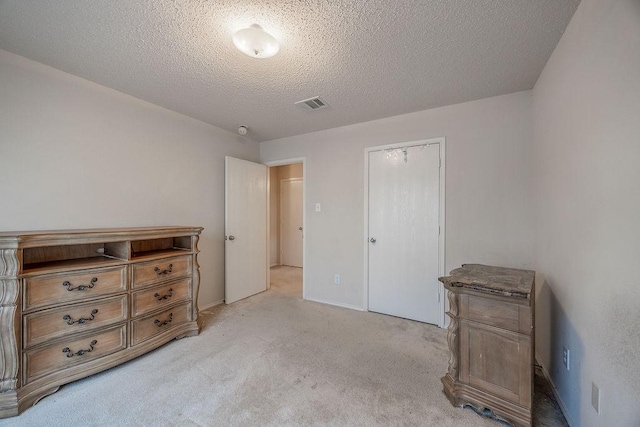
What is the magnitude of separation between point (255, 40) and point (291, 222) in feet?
14.8

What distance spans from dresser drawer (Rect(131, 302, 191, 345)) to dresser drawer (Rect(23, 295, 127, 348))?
6.2 inches

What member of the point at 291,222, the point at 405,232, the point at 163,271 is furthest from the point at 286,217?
the point at 163,271

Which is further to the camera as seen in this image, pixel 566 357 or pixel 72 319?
pixel 72 319

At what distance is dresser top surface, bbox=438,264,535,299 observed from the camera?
4.76 ft

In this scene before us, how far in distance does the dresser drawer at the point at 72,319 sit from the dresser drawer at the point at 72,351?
0.06 metres

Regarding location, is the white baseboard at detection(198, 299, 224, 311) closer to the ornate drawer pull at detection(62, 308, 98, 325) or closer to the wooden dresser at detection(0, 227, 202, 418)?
the wooden dresser at detection(0, 227, 202, 418)

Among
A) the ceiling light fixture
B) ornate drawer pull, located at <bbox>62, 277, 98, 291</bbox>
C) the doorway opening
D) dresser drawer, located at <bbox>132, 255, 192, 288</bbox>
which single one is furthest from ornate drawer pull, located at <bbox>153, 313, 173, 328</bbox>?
the doorway opening

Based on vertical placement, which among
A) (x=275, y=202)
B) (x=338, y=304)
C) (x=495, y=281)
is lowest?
(x=338, y=304)

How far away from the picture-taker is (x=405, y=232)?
2.95 meters

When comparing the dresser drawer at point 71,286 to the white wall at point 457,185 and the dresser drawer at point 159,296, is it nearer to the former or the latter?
the dresser drawer at point 159,296

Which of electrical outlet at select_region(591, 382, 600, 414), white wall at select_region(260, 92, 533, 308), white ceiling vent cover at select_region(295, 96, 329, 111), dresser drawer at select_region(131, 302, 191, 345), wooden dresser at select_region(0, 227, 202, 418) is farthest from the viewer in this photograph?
white ceiling vent cover at select_region(295, 96, 329, 111)

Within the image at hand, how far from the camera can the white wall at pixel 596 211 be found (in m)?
0.99

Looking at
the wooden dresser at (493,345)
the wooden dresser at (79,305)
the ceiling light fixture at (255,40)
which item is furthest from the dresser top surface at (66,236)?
the wooden dresser at (493,345)

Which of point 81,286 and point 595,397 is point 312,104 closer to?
point 81,286
